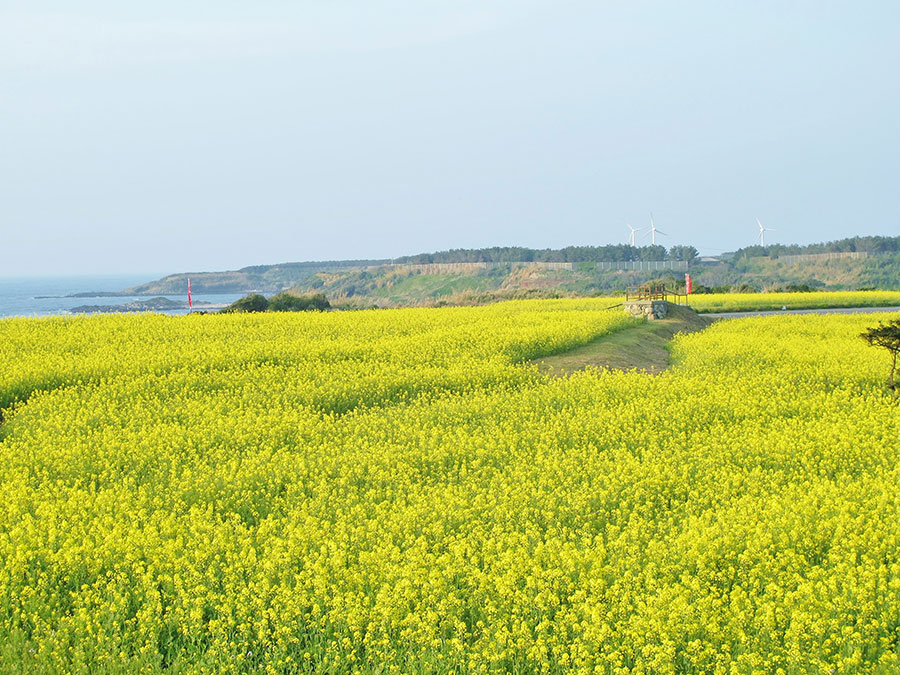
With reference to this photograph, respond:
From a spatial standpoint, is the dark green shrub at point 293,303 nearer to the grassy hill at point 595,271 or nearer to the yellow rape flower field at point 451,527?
the yellow rape flower field at point 451,527

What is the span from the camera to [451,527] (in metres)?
7.49

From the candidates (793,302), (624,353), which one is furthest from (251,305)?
(793,302)

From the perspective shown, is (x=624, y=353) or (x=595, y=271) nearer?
(x=624, y=353)

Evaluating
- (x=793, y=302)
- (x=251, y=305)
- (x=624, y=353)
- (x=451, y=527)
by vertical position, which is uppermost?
(x=251, y=305)

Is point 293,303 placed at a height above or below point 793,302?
above

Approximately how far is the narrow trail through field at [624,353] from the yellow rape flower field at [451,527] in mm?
4133

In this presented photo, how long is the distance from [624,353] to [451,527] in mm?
15424

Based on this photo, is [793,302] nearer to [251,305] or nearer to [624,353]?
[624,353]

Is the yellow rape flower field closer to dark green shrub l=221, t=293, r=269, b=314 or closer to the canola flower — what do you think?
dark green shrub l=221, t=293, r=269, b=314

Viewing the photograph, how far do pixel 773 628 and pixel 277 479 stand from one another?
583 cm

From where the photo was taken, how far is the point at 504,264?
146375 millimetres

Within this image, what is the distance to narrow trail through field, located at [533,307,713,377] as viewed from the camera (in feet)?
64.9

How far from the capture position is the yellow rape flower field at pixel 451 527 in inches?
209

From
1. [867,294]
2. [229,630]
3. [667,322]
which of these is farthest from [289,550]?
[867,294]
